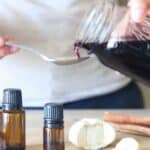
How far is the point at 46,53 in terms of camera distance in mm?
938

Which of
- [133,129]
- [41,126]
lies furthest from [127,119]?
[41,126]

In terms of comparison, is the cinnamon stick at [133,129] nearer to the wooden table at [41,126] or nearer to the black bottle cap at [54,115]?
the wooden table at [41,126]

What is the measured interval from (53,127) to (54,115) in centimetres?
2

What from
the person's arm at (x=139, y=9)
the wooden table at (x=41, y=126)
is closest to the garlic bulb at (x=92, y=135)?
the wooden table at (x=41, y=126)

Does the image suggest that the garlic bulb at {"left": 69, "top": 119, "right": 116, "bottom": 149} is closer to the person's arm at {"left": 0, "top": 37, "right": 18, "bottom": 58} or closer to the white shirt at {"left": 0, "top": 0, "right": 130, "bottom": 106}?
the person's arm at {"left": 0, "top": 37, "right": 18, "bottom": 58}

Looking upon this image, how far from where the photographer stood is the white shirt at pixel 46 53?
0.92 metres

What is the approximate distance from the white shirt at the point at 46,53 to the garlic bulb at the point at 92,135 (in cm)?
27

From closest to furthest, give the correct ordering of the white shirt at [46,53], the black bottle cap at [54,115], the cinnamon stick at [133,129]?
1. the black bottle cap at [54,115]
2. the cinnamon stick at [133,129]
3. the white shirt at [46,53]

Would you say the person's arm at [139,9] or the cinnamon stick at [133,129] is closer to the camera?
the person's arm at [139,9]

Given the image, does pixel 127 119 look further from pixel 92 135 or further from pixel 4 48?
pixel 4 48

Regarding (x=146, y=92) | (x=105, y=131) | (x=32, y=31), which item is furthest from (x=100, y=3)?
(x=146, y=92)

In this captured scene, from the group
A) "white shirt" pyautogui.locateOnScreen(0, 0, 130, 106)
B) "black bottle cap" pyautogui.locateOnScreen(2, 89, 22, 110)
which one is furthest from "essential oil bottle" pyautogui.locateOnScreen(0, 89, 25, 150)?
"white shirt" pyautogui.locateOnScreen(0, 0, 130, 106)

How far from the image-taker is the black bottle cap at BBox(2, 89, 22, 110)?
605mm

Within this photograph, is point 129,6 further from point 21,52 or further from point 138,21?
point 21,52
